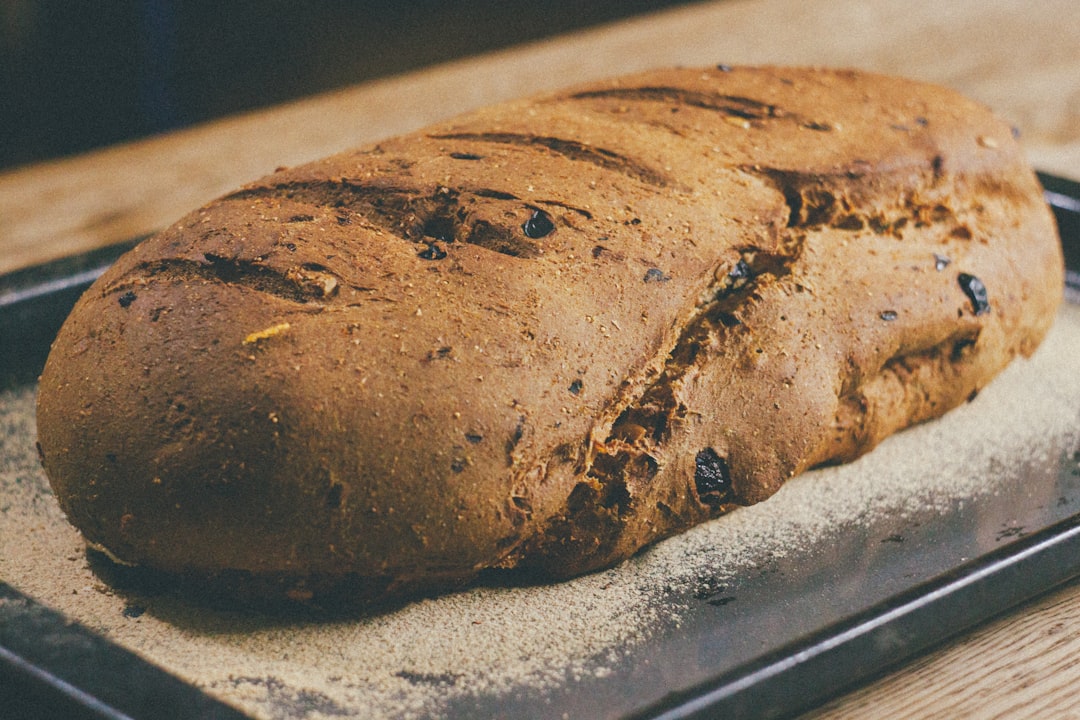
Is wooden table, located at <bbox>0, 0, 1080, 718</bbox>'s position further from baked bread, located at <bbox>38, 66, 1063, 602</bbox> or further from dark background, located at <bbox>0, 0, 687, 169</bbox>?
baked bread, located at <bbox>38, 66, 1063, 602</bbox>

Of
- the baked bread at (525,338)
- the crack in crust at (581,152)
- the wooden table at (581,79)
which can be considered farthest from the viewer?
the wooden table at (581,79)

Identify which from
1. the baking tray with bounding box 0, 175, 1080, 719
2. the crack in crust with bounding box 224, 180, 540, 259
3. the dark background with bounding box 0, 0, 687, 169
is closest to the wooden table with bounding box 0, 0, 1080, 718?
the dark background with bounding box 0, 0, 687, 169

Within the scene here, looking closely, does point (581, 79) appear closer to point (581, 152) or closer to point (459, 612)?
point (581, 152)

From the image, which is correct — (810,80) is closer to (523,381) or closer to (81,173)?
(523,381)

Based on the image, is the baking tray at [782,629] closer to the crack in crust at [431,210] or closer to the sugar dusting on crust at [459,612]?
the sugar dusting on crust at [459,612]

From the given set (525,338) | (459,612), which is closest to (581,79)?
(525,338)

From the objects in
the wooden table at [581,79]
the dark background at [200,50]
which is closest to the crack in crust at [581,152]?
the wooden table at [581,79]
